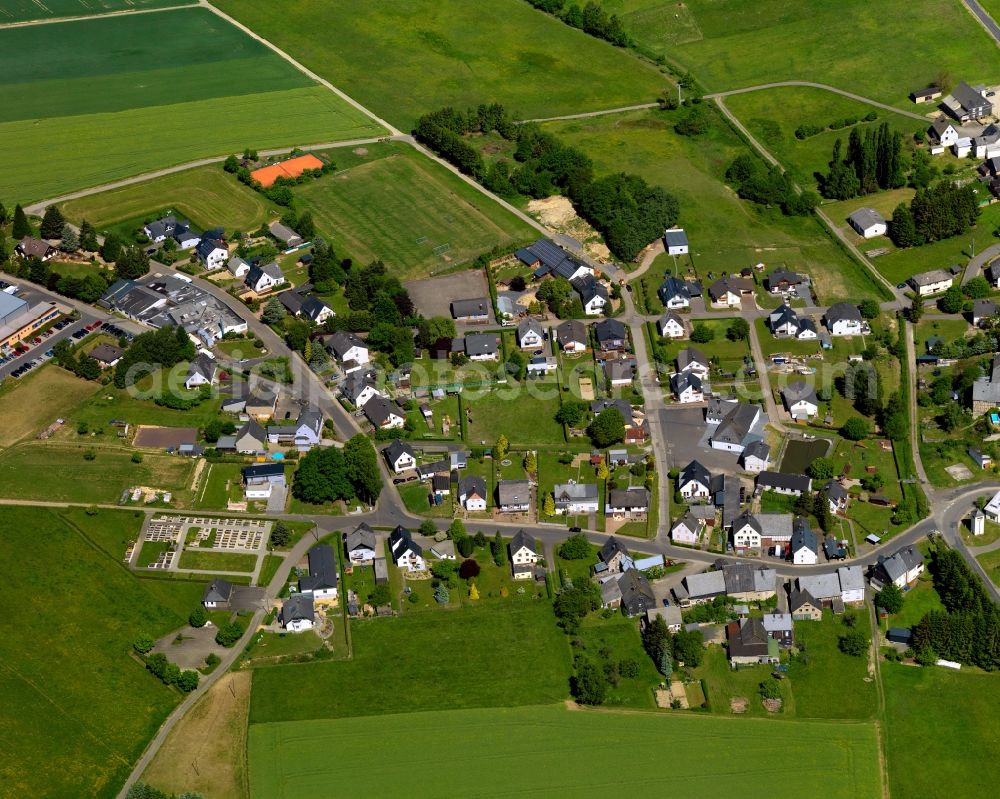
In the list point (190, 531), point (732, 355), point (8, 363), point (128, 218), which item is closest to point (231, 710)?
point (190, 531)

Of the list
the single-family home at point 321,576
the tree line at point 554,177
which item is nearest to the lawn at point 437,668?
the single-family home at point 321,576

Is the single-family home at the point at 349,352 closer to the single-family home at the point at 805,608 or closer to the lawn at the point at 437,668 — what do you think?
the lawn at the point at 437,668

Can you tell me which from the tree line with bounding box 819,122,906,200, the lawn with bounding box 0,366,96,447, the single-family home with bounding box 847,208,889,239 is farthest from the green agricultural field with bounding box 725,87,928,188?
the lawn with bounding box 0,366,96,447

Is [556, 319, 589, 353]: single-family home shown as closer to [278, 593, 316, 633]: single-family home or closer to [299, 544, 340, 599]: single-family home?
[299, 544, 340, 599]: single-family home

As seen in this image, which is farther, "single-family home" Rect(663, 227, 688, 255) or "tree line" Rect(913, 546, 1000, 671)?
"single-family home" Rect(663, 227, 688, 255)

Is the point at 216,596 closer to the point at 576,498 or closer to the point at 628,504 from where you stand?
the point at 576,498
